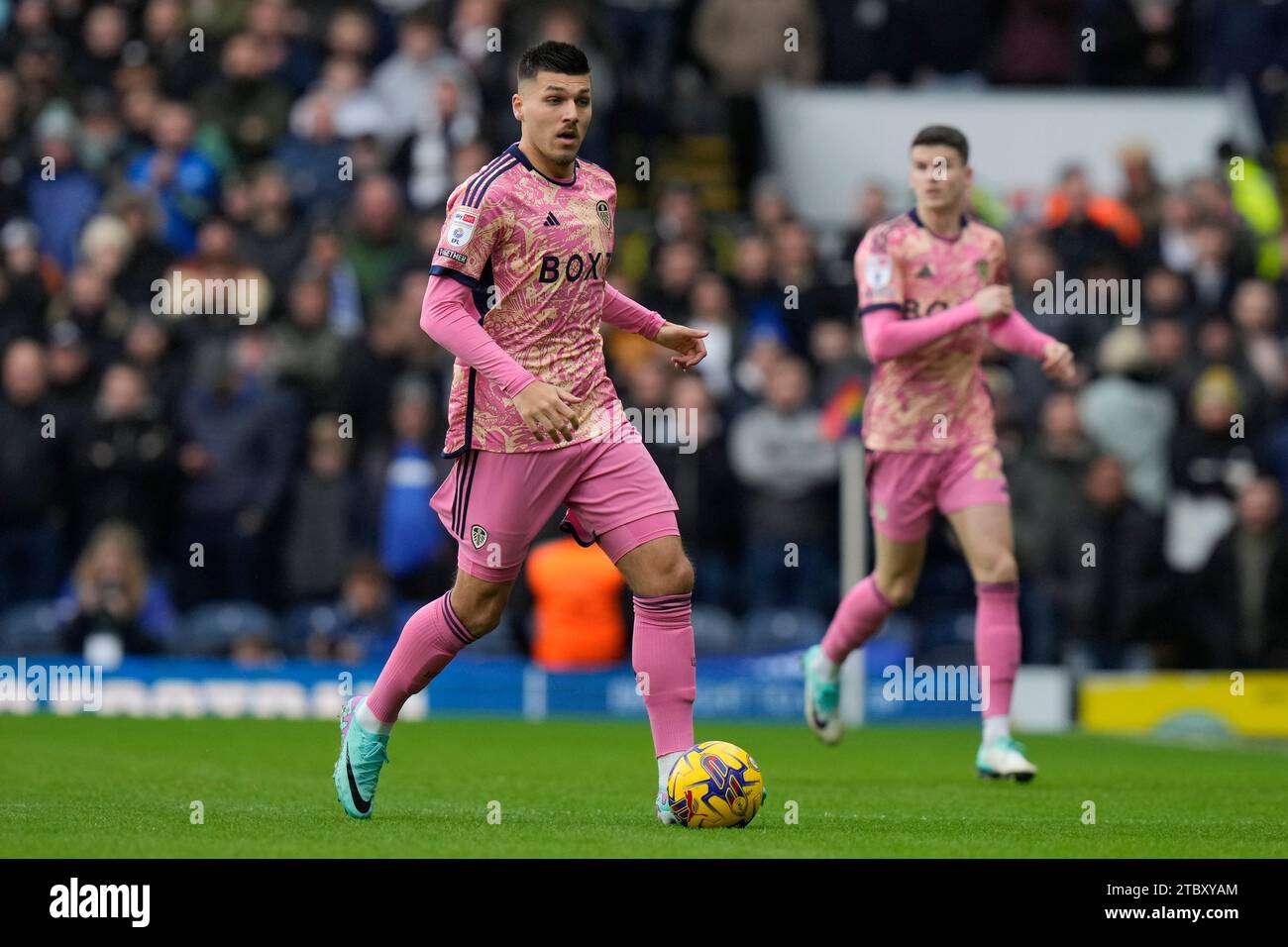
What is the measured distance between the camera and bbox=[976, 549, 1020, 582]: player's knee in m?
11.3

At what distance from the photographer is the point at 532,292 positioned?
8672mm

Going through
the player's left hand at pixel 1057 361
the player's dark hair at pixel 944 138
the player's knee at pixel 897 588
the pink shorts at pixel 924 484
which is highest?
the player's dark hair at pixel 944 138

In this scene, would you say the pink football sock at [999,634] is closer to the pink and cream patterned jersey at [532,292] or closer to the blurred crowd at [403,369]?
the pink and cream patterned jersey at [532,292]

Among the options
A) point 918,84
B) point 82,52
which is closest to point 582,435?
point 82,52

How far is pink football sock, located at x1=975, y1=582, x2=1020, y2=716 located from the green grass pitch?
505mm

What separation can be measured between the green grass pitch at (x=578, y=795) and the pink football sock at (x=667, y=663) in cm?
35

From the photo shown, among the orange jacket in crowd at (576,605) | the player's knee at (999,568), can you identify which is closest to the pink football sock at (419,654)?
the player's knee at (999,568)

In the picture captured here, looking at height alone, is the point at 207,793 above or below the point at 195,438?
below

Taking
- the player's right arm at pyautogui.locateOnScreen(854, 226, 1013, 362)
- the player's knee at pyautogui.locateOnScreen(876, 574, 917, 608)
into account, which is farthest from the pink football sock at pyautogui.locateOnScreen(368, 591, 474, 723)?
the player's knee at pyautogui.locateOnScreen(876, 574, 917, 608)

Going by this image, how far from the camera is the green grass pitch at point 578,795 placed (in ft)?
26.0

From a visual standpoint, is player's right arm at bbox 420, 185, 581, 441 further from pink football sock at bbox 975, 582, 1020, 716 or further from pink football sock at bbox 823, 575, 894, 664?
pink football sock at bbox 823, 575, 894, 664

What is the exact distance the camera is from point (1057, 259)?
1872 centimetres

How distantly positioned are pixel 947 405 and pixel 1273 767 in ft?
9.37
